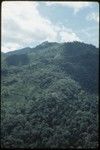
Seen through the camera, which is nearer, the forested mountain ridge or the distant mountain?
the forested mountain ridge

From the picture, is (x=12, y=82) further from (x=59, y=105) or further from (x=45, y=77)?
(x=59, y=105)

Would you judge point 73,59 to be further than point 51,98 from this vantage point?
Yes

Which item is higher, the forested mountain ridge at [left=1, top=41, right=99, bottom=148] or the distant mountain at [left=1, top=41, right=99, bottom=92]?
the distant mountain at [left=1, top=41, right=99, bottom=92]

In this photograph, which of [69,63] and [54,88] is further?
[69,63]

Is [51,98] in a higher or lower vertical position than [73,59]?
lower

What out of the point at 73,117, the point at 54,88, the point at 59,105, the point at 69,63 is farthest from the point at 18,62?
the point at 73,117

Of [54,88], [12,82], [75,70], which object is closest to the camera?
[54,88]

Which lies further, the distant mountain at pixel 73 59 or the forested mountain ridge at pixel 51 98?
the distant mountain at pixel 73 59

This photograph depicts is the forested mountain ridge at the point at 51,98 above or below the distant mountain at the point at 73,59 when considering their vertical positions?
below
